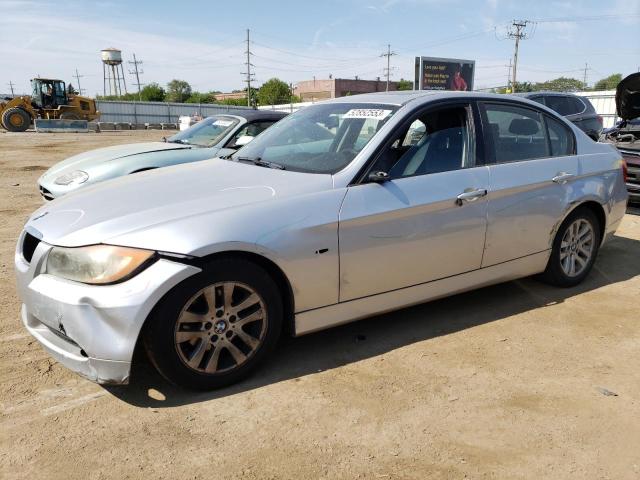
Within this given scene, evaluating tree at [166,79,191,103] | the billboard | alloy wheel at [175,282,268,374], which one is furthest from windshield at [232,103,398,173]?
tree at [166,79,191,103]

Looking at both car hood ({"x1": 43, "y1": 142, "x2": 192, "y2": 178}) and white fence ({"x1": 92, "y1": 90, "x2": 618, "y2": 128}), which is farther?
white fence ({"x1": 92, "y1": 90, "x2": 618, "y2": 128})

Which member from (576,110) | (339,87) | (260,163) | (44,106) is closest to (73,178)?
(260,163)

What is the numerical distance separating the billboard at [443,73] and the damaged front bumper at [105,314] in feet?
84.9

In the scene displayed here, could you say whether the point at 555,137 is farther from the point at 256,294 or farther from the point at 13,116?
the point at 13,116

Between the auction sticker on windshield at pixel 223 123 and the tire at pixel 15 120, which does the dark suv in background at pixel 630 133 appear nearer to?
the auction sticker on windshield at pixel 223 123

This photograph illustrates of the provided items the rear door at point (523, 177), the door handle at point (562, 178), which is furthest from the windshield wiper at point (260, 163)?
the door handle at point (562, 178)

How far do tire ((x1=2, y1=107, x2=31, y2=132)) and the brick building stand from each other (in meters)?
59.0

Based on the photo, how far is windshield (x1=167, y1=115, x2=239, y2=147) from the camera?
708 centimetres

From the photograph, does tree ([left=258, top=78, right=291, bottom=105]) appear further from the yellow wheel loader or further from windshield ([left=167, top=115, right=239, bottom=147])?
windshield ([left=167, top=115, right=239, bottom=147])

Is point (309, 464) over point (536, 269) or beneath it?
beneath

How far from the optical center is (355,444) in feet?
8.33

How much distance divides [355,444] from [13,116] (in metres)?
34.7

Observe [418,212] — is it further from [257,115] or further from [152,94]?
[152,94]

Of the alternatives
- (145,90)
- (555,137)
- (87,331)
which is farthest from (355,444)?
(145,90)
